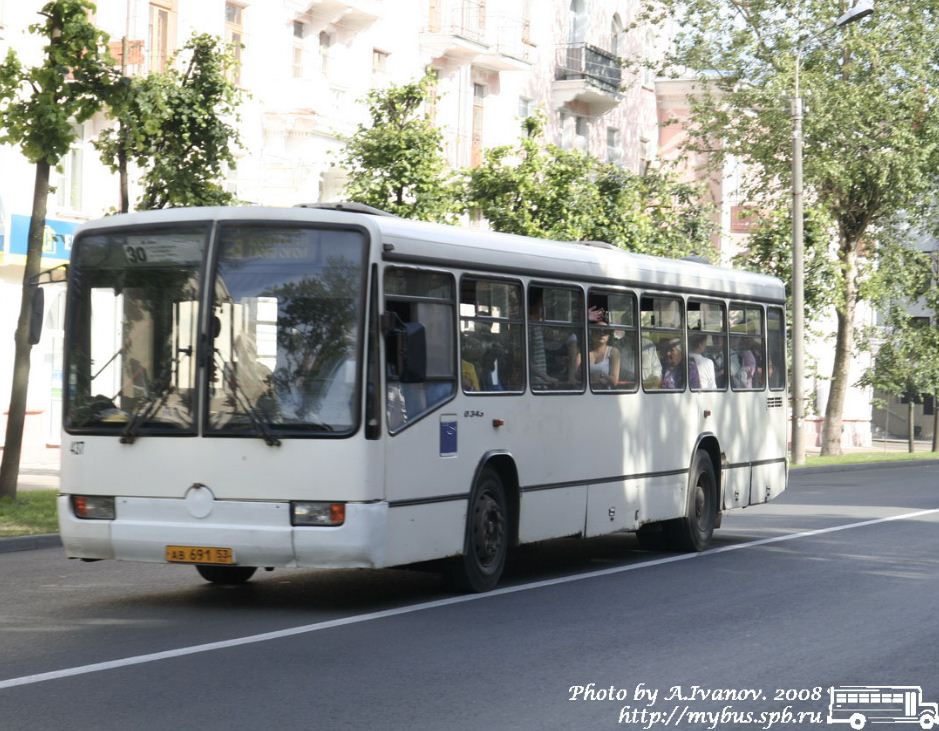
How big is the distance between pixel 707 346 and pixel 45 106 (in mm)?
7617

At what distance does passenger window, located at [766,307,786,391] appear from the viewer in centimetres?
1916

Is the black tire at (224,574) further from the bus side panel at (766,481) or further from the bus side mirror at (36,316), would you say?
the bus side panel at (766,481)

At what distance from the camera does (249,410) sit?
450 inches

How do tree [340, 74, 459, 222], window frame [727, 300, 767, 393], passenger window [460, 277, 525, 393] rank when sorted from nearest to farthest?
passenger window [460, 277, 525, 393] < window frame [727, 300, 767, 393] < tree [340, 74, 459, 222]

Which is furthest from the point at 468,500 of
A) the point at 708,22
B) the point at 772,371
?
the point at 708,22

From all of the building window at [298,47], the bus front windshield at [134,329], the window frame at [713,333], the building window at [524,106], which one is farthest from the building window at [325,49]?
the bus front windshield at [134,329]

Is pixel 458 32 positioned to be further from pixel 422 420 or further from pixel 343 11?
pixel 422 420

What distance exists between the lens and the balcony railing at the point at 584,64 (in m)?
51.8

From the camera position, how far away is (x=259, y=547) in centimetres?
1122

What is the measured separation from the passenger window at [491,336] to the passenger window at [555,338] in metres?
0.21

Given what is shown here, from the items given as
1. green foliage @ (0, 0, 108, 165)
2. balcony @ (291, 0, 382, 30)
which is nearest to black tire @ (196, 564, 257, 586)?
green foliage @ (0, 0, 108, 165)

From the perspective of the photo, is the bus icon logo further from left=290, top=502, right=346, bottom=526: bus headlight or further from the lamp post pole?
the lamp post pole

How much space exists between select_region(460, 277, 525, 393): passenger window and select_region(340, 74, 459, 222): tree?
56.9 ft

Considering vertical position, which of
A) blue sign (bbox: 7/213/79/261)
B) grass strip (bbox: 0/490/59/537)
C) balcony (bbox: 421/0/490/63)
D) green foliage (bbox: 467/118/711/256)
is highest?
balcony (bbox: 421/0/490/63)
